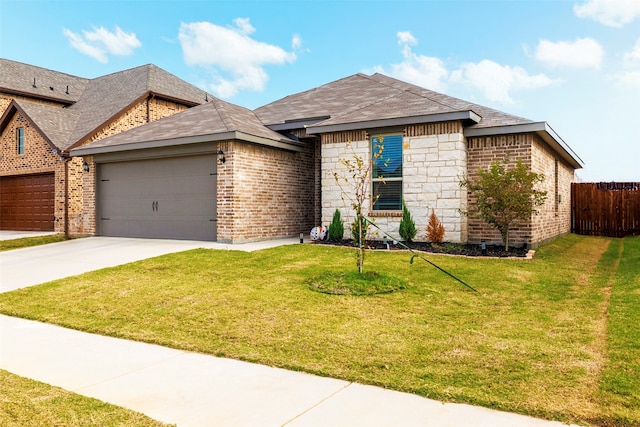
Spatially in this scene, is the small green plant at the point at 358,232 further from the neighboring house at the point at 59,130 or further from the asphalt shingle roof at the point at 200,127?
the neighboring house at the point at 59,130

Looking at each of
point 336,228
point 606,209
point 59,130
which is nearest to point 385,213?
point 336,228

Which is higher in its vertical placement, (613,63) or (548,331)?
(613,63)

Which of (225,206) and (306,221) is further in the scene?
(306,221)

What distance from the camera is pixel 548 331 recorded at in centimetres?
490

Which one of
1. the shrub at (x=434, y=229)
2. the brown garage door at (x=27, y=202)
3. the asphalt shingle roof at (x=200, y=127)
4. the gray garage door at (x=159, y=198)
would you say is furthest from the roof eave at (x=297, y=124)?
the brown garage door at (x=27, y=202)

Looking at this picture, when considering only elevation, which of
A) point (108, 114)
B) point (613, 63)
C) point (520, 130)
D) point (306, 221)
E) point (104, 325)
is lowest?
point (104, 325)

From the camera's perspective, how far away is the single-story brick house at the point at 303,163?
11211 millimetres

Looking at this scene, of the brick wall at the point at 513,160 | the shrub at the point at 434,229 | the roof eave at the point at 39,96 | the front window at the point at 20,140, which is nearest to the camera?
the brick wall at the point at 513,160

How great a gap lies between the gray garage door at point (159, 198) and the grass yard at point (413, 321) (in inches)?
134

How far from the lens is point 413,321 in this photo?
5.30m

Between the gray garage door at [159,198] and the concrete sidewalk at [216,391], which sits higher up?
the gray garage door at [159,198]

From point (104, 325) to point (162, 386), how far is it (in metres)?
2.43

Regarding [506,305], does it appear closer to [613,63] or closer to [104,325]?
[104,325]

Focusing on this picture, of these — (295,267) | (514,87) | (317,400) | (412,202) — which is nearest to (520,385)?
(317,400)
